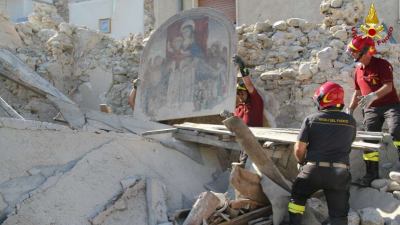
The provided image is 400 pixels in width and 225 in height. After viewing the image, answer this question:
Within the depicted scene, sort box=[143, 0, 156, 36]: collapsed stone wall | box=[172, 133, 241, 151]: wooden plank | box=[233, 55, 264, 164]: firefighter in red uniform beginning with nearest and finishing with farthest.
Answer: box=[172, 133, 241, 151]: wooden plank → box=[233, 55, 264, 164]: firefighter in red uniform → box=[143, 0, 156, 36]: collapsed stone wall

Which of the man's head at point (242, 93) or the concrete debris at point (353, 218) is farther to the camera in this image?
the man's head at point (242, 93)

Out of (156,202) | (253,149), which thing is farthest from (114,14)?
(253,149)

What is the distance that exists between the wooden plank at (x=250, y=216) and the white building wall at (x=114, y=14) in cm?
1062

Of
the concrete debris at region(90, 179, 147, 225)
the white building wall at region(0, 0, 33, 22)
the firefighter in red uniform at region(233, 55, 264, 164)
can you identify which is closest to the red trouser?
the concrete debris at region(90, 179, 147, 225)

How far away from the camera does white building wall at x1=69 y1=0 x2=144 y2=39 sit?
47.8 ft

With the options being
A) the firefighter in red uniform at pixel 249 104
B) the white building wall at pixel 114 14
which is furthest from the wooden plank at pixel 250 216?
the white building wall at pixel 114 14

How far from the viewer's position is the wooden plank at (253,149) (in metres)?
4.19

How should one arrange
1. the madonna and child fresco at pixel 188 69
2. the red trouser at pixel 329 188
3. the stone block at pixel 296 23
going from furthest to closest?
the stone block at pixel 296 23, the madonna and child fresco at pixel 188 69, the red trouser at pixel 329 188

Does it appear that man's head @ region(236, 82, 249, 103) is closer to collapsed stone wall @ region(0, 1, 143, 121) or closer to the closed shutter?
collapsed stone wall @ region(0, 1, 143, 121)

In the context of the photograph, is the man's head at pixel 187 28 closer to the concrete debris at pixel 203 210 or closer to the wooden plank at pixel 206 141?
the wooden plank at pixel 206 141

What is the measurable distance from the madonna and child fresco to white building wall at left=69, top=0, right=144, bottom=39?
6467 mm

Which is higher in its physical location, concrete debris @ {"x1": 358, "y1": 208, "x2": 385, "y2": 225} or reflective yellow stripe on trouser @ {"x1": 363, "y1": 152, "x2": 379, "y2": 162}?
reflective yellow stripe on trouser @ {"x1": 363, "y1": 152, "x2": 379, "y2": 162}

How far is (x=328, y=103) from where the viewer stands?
3977 mm

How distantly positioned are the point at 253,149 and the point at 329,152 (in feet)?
2.35
